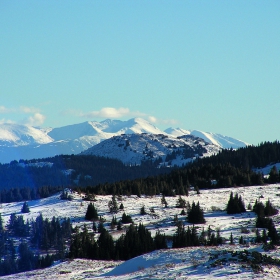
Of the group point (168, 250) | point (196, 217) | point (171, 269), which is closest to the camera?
point (171, 269)

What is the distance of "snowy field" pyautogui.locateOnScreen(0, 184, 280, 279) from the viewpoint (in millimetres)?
44031

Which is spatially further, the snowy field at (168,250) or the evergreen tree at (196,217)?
the evergreen tree at (196,217)

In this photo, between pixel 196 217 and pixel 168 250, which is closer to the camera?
pixel 168 250

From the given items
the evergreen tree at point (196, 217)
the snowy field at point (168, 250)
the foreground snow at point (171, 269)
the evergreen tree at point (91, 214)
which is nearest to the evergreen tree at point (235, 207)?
the snowy field at point (168, 250)

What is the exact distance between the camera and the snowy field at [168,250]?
4403 cm

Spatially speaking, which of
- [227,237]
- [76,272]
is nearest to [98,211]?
[227,237]

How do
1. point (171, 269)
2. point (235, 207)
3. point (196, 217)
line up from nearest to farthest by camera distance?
point (171, 269) → point (196, 217) → point (235, 207)

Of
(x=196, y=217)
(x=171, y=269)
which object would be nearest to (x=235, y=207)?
(x=196, y=217)

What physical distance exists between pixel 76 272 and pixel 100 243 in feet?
45.2

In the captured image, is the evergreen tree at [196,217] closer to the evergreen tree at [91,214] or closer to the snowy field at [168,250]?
the snowy field at [168,250]

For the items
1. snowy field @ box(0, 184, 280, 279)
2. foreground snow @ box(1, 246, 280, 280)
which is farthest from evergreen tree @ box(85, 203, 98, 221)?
foreground snow @ box(1, 246, 280, 280)

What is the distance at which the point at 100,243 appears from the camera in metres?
68.2

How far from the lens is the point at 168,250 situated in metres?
54.7

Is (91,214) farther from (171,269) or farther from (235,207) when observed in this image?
(171,269)
